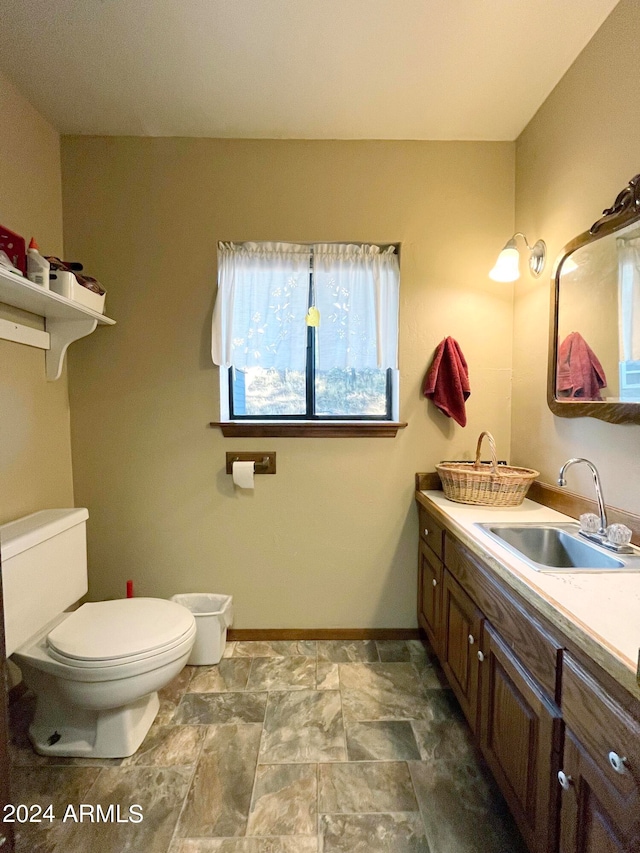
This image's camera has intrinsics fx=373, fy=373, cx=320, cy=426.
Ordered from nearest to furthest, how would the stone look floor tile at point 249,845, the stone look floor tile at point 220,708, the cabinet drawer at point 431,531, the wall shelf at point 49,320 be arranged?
the stone look floor tile at point 249,845 → the wall shelf at point 49,320 → the stone look floor tile at point 220,708 → the cabinet drawer at point 431,531

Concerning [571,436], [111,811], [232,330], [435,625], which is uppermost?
[232,330]

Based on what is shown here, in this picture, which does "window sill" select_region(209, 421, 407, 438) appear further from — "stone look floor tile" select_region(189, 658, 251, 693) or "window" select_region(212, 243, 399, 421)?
"stone look floor tile" select_region(189, 658, 251, 693)

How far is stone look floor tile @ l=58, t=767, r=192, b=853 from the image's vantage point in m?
1.10

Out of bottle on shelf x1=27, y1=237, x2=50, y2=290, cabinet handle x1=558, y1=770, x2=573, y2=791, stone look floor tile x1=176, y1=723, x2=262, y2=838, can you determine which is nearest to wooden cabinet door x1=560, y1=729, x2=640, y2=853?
cabinet handle x1=558, y1=770, x2=573, y2=791

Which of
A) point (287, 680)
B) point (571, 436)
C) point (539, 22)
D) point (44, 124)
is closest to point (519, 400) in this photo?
point (571, 436)

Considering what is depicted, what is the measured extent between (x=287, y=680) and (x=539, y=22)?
2.83m

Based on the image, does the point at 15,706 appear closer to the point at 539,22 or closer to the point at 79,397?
the point at 79,397

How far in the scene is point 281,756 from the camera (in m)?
1.36

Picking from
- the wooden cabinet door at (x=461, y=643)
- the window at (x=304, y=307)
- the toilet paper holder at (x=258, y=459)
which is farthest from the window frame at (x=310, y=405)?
the wooden cabinet door at (x=461, y=643)

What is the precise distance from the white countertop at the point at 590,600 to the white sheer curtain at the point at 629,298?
2.28 feet

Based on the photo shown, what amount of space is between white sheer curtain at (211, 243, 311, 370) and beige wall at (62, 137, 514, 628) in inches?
2.9

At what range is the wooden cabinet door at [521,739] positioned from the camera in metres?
0.87

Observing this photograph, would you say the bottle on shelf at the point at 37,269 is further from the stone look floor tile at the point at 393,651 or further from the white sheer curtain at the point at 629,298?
the stone look floor tile at the point at 393,651

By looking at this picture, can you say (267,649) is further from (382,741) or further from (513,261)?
(513,261)
